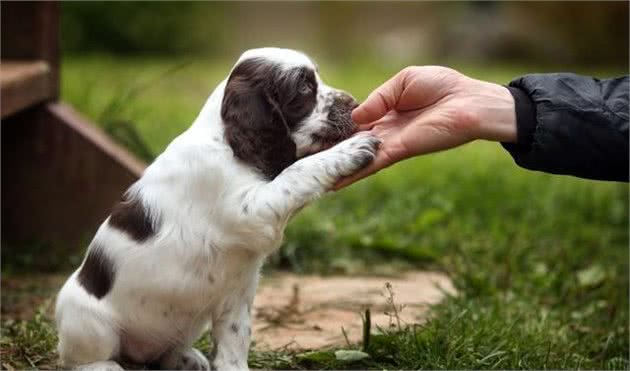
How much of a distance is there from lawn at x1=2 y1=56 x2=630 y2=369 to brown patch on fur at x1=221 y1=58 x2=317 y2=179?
874mm

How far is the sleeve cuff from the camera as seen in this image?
3.77m

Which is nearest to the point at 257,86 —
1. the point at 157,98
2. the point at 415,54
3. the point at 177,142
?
the point at 177,142

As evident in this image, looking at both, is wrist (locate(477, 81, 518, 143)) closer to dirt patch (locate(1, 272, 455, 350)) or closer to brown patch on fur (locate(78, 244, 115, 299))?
dirt patch (locate(1, 272, 455, 350))

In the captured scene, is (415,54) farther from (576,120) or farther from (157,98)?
(576,120)

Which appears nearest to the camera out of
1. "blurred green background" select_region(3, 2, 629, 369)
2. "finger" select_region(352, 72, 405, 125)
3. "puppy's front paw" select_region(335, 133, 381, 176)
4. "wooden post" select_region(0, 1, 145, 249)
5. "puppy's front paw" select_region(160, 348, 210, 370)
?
"puppy's front paw" select_region(335, 133, 381, 176)

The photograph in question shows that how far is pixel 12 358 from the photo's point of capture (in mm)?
4230

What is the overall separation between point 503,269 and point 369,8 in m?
15.3

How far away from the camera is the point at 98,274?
3.95 m

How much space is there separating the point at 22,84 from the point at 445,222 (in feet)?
9.60

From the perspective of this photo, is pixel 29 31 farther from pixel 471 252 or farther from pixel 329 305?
pixel 471 252

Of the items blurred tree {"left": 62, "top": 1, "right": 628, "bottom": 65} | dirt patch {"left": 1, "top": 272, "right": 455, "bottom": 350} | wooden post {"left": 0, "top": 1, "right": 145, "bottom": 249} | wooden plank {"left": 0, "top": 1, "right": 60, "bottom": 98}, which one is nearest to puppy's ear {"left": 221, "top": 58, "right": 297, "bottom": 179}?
dirt patch {"left": 1, "top": 272, "right": 455, "bottom": 350}

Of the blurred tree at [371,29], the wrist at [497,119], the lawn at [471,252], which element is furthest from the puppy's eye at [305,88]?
the blurred tree at [371,29]

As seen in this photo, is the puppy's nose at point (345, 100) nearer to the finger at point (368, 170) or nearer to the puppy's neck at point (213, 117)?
the finger at point (368, 170)

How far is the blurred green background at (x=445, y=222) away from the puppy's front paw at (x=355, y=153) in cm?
77
